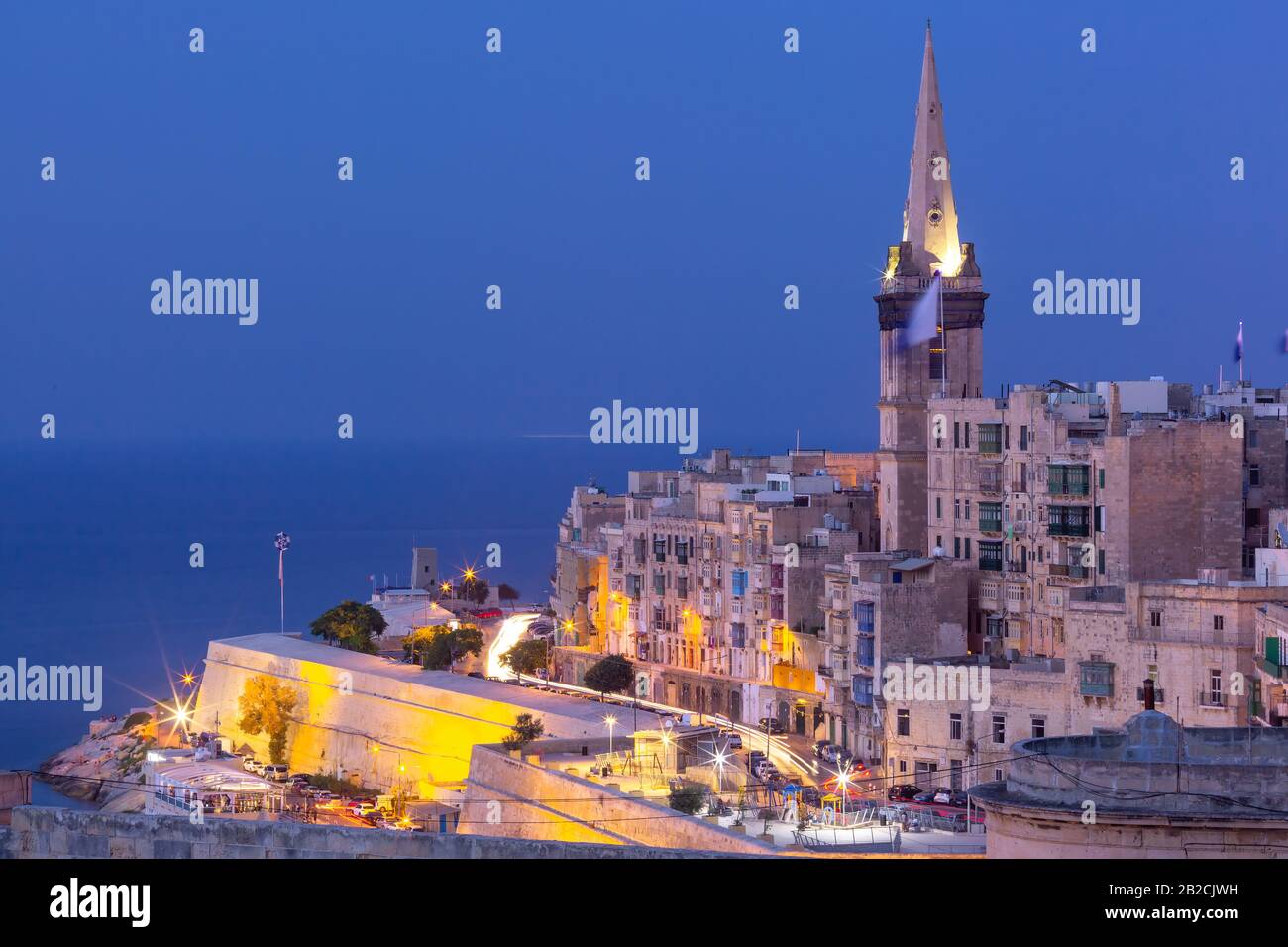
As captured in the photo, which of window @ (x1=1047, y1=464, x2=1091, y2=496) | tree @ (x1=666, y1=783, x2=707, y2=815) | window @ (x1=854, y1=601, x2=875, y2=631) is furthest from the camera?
window @ (x1=854, y1=601, x2=875, y2=631)

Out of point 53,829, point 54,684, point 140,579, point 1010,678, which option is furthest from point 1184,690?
point 140,579

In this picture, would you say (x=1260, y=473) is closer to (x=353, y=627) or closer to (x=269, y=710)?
(x=269, y=710)

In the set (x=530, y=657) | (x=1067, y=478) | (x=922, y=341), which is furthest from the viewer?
(x=530, y=657)

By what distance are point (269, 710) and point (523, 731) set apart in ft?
54.1

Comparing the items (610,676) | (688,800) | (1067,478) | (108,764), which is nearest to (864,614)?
(1067,478)

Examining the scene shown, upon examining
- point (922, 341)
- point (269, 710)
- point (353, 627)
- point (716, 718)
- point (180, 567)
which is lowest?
point (180, 567)

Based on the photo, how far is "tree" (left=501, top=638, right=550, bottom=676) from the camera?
59.1 m

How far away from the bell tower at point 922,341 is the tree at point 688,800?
16.2 metres

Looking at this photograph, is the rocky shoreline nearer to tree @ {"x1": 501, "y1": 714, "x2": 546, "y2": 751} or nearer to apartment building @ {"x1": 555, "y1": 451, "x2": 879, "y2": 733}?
tree @ {"x1": 501, "y1": 714, "x2": 546, "y2": 751}

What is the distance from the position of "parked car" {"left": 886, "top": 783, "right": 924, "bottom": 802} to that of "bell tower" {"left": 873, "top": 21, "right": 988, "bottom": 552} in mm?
11728

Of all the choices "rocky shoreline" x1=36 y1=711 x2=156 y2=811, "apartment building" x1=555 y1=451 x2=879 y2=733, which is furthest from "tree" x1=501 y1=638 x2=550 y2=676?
"rocky shoreline" x1=36 y1=711 x2=156 y2=811

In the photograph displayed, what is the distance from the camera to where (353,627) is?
64.1 meters

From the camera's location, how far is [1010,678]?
36406mm
